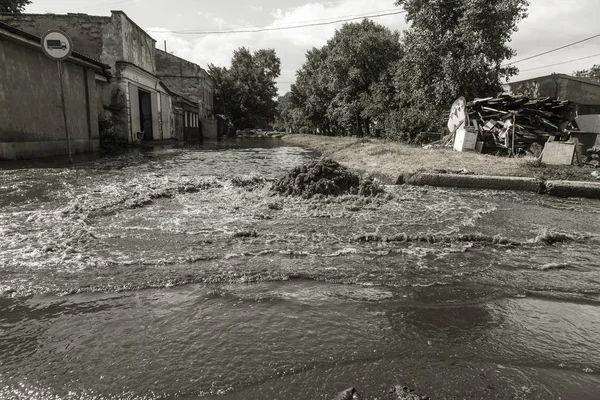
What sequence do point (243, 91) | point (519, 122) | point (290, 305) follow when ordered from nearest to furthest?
point (290, 305), point (519, 122), point (243, 91)

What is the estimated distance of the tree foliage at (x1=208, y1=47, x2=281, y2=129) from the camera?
51.2 m

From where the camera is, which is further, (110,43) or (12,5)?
(12,5)

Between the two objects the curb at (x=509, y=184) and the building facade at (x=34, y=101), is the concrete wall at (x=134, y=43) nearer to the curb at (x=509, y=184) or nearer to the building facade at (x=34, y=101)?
the building facade at (x=34, y=101)

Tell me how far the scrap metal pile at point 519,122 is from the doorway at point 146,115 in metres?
17.4

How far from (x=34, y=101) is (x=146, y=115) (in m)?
12.3

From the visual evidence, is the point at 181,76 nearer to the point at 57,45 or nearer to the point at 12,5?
the point at 12,5

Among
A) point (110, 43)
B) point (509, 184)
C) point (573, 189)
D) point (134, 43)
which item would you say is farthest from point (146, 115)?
point (573, 189)

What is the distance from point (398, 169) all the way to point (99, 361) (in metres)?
7.98

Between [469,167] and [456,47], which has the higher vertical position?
[456,47]

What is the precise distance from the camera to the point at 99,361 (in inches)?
73.4

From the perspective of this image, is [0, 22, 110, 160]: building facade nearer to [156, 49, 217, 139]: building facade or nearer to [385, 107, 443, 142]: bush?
[385, 107, 443, 142]: bush

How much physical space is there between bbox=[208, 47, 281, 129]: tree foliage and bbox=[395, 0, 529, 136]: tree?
115 feet

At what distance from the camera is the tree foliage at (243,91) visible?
51.2m

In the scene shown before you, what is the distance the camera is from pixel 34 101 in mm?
10086
